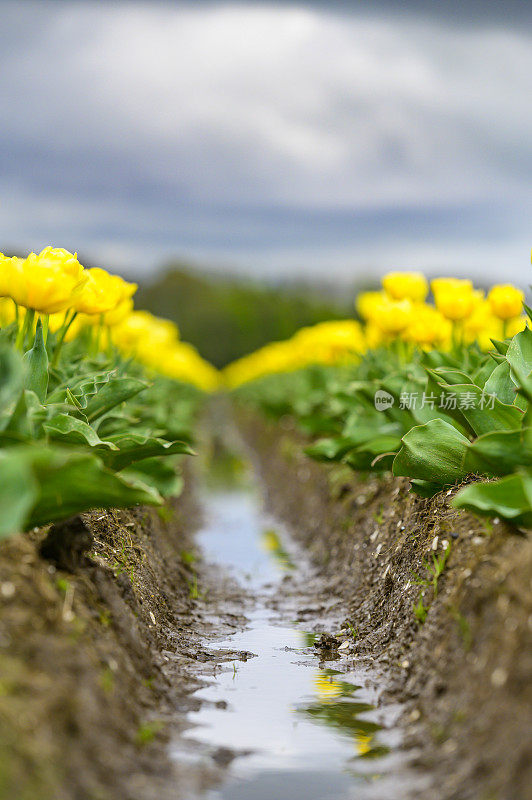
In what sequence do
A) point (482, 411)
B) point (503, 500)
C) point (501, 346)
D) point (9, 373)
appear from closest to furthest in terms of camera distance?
point (9, 373)
point (503, 500)
point (482, 411)
point (501, 346)

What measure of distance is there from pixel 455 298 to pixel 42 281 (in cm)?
327

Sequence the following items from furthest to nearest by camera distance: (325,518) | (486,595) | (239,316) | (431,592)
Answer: (239,316), (325,518), (431,592), (486,595)

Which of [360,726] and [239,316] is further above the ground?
[360,726]

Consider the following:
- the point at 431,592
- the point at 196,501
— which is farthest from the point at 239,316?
the point at 431,592

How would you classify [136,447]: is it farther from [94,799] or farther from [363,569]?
[94,799]

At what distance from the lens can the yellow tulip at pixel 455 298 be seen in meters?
6.39

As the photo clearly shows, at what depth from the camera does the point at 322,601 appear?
5922 mm

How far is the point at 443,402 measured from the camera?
4961 millimetres

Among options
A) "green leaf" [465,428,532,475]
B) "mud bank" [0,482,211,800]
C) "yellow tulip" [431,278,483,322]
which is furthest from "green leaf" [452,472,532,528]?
"yellow tulip" [431,278,483,322]

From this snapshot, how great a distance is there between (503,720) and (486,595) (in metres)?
0.59

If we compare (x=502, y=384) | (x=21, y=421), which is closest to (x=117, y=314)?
(x=502, y=384)

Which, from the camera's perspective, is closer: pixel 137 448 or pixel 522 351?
pixel 522 351

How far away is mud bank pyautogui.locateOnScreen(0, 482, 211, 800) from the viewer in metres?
2.38

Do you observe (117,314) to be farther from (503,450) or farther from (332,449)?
(503,450)
